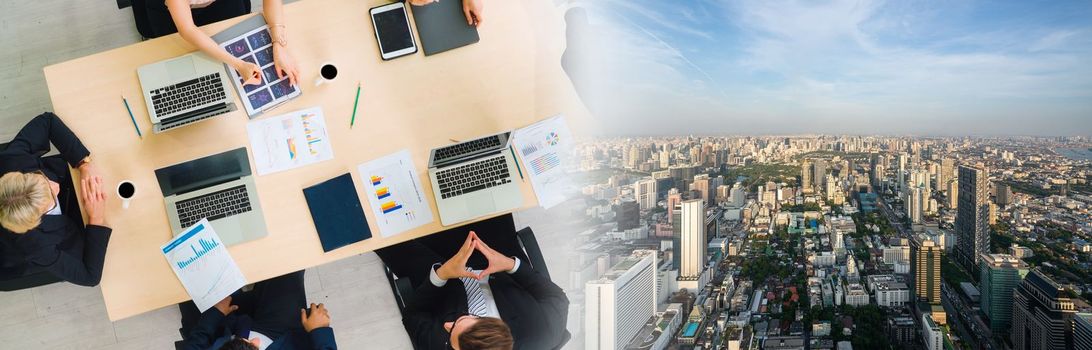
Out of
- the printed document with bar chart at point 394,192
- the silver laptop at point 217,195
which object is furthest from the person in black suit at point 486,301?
the silver laptop at point 217,195

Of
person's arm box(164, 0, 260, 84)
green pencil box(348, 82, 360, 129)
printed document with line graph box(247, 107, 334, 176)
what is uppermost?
person's arm box(164, 0, 260, 84)

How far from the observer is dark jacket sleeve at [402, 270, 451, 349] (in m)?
2.13

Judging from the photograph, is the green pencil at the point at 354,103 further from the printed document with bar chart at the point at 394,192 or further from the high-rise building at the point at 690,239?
the high-rise building at the point at 690,239

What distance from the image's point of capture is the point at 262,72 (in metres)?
1.84

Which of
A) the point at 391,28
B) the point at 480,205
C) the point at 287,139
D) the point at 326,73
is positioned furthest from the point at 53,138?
the point at 480,205

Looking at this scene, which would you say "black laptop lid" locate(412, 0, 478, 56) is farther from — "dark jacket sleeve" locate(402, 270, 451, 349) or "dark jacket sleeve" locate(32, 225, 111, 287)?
"dark jacket sleeve" locate(32, 225, 111, 287)

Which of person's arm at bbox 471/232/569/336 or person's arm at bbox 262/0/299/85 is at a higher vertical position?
person's arm at bbox 262/0/299/85

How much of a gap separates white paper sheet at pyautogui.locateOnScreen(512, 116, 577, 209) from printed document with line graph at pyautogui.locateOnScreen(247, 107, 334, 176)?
28.7 inches

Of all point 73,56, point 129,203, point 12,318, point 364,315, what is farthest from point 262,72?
point 12,318

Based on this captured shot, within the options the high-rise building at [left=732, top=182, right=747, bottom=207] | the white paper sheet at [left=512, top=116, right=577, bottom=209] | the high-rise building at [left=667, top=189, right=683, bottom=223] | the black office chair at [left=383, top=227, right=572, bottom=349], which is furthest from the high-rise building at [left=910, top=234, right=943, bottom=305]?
the white paper sheet at [left=512, top=116, right=577, bottom=209]

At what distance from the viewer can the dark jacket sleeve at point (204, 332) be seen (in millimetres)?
2014

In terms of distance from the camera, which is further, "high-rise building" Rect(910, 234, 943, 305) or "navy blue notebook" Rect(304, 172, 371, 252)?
"high-rise building" Rect(910, 234, 943, 305)

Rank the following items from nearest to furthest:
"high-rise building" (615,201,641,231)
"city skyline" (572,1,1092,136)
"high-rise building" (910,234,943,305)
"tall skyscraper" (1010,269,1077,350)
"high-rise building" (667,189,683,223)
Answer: "tall skyscraper" (1010,269,1077,350) → "city skyline" (572,1,1092,136) → "high-rise building" (910,234,943,305) → "high-rise building" (615,201,641,231) → "high-rise building" (667,189,683,223)

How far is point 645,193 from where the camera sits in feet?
12.8
